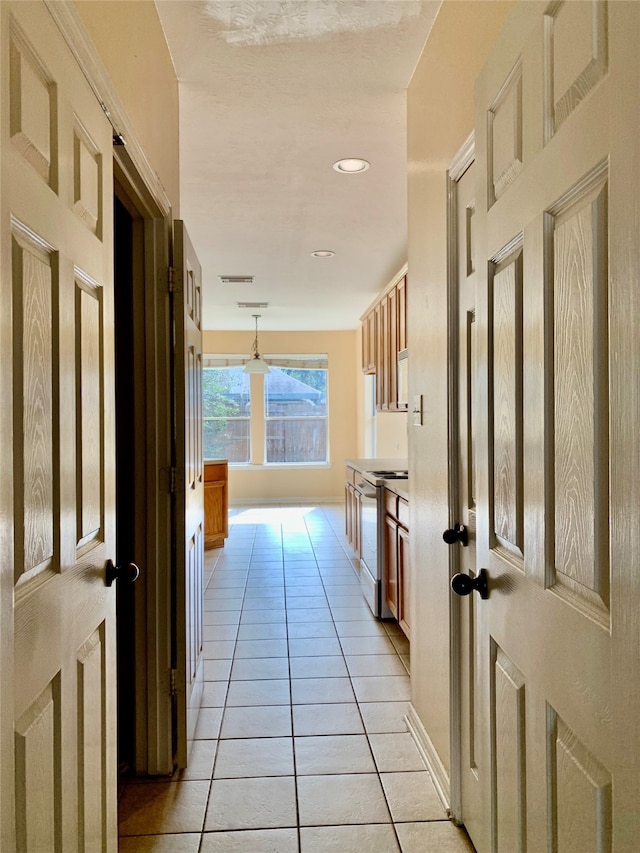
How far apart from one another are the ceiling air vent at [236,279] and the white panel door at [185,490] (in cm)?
321

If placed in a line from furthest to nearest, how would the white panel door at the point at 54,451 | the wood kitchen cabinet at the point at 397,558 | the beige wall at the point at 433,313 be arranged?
the wood kitchen cabinet at the point at 397,558 → the beige wall at the point at 433,313 → the white panel door at the point at 54,451

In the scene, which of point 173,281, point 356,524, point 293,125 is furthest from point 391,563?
point 293,125

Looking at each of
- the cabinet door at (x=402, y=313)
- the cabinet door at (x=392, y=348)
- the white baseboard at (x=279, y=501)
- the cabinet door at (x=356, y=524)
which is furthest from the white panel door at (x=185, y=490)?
the white baseboard at (x=279, y=501)

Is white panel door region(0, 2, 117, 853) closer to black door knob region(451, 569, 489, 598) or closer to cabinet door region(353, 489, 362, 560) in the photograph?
black door knob region(451, 569, 489, 598)

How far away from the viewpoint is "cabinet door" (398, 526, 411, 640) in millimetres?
3307

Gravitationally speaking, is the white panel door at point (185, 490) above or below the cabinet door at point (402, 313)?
below

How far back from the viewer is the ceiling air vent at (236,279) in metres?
5.68

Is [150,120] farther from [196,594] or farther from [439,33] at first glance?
[196,594]

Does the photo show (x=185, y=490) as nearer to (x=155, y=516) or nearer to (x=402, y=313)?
(x=155, y=516)

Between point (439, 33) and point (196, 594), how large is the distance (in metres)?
2.39

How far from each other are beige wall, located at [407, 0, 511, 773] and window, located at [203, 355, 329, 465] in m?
6.66

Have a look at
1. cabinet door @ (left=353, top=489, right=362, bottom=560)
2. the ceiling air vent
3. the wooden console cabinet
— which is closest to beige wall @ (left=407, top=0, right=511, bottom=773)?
cabinet door @ (left=353, top=489, right=362, bottom=560)

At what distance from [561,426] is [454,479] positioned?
102 centimetres

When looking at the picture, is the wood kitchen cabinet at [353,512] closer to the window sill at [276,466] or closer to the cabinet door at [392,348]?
the cabinet door at [392,348]
